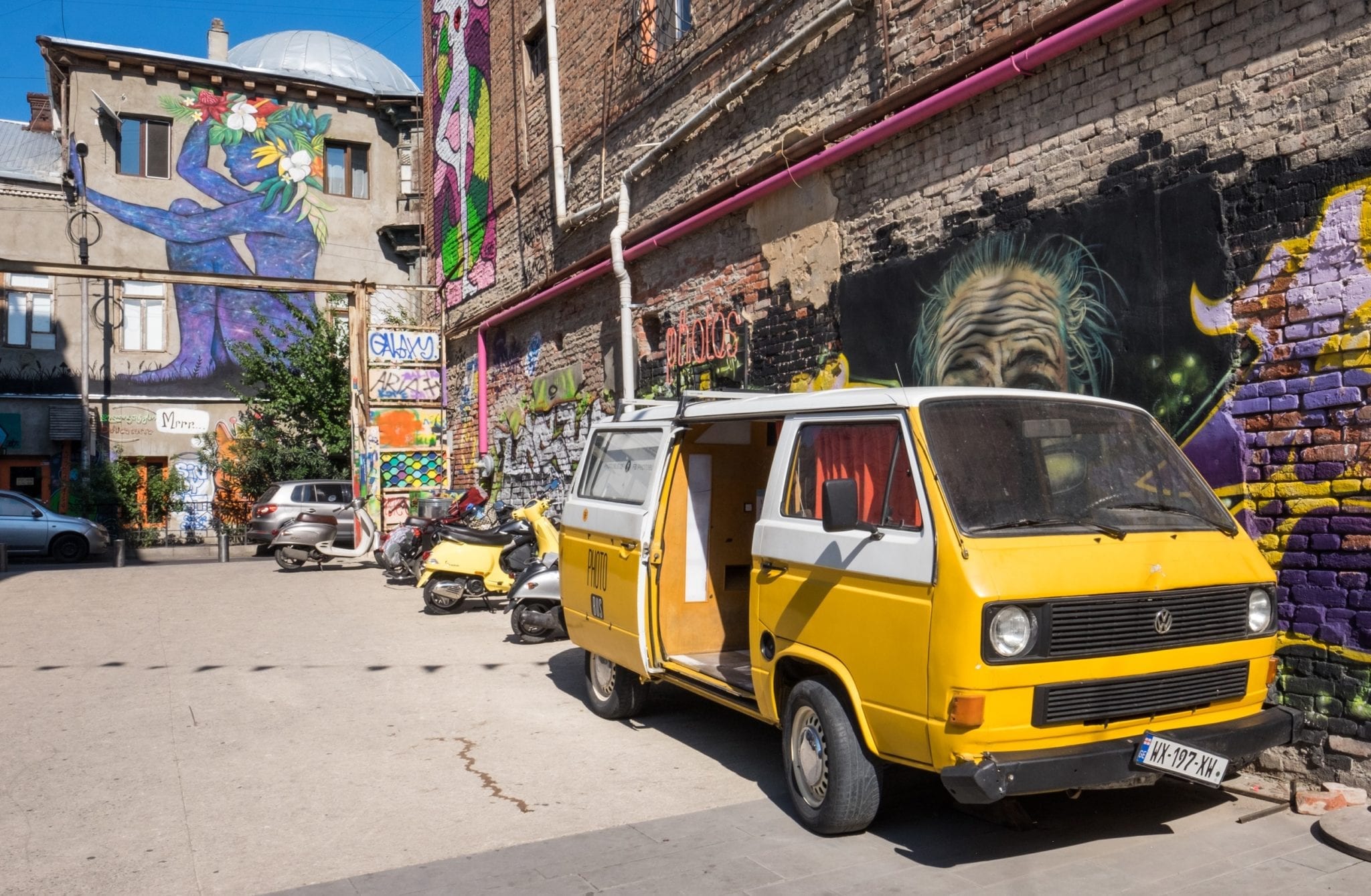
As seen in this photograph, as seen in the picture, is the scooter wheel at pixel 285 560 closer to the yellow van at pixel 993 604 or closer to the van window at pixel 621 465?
the van window at pixel 621 465

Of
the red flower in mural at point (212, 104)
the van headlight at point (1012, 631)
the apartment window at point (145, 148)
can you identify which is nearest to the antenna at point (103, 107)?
the apartment window at point (145, 148)

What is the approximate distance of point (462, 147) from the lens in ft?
63.4

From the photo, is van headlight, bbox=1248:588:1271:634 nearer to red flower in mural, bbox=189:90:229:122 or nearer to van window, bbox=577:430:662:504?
van window, bbox=577:430:662:504

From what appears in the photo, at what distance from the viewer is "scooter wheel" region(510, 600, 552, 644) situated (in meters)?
9.95

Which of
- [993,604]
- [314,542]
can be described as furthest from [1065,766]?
[314,542]

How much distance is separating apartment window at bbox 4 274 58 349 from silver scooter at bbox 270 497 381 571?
12.7 metres

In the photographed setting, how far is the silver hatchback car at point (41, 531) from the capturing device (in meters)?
21.2

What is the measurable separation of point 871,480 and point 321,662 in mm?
5984

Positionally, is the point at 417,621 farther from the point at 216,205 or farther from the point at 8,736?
the point at 216,205

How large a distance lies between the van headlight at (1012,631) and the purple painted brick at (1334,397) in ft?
8.05

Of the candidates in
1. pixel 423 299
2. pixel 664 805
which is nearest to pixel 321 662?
pixel 664 805

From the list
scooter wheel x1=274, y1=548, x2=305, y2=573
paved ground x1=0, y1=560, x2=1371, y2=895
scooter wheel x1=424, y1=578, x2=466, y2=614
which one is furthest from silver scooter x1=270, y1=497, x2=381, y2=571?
paved ground x1=0, y1=560, x2=1371, y2=895

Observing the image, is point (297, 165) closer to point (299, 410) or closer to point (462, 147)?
point (299, 410)

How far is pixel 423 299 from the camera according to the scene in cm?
2198
